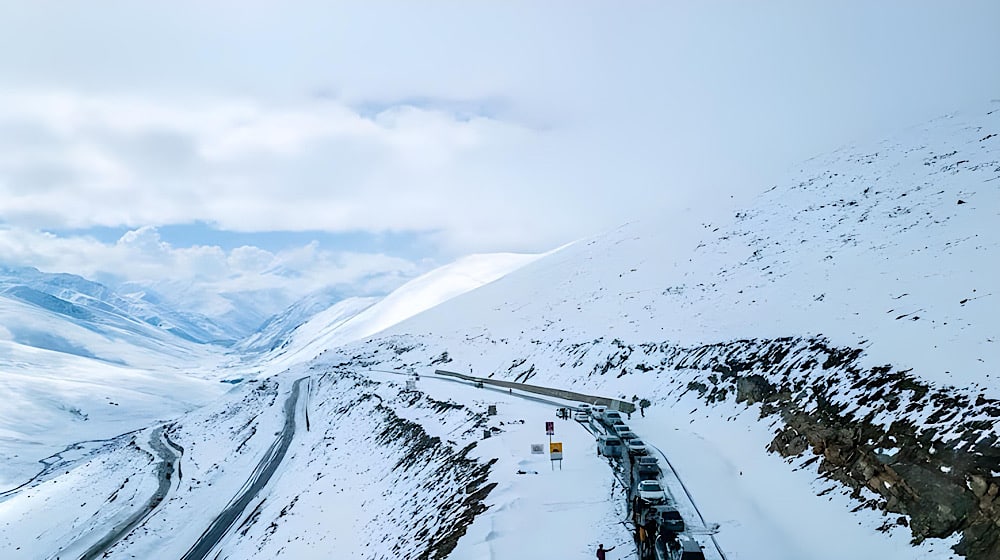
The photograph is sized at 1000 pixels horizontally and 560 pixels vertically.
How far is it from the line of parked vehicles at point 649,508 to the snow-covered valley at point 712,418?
30.9 inches

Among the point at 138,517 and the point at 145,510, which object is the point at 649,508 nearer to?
the point at 138,517

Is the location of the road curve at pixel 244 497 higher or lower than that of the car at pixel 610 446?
lower

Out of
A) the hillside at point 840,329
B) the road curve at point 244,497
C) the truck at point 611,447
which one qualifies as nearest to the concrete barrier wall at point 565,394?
the hillside at point 840,329

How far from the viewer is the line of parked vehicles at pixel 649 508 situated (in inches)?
563

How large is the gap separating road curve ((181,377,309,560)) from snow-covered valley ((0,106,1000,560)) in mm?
683

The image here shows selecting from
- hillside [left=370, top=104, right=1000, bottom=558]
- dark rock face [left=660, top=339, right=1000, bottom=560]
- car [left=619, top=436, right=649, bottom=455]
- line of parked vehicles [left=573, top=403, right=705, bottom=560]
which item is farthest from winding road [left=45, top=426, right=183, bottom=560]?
dark rock face [left=660, top=339, right=1000, bottom=560]

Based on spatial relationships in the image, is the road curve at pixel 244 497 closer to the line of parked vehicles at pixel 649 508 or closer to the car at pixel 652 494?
the line of parked vehicles at pixel 649 508

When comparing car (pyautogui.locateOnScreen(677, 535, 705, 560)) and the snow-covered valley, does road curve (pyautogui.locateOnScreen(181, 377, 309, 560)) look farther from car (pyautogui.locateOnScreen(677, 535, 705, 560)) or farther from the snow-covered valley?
car (pyautogui.locateOnScreen(677, 535, 705, 560))

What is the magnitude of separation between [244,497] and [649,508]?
3511 cm

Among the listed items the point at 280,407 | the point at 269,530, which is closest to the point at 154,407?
the point at 280,407

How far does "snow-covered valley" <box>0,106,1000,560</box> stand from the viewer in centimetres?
1622

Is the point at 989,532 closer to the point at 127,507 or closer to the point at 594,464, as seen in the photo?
the point at 594,464

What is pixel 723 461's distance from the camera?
77.6ft

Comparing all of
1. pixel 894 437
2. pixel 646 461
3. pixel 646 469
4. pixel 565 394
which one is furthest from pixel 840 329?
pixel 565 394
